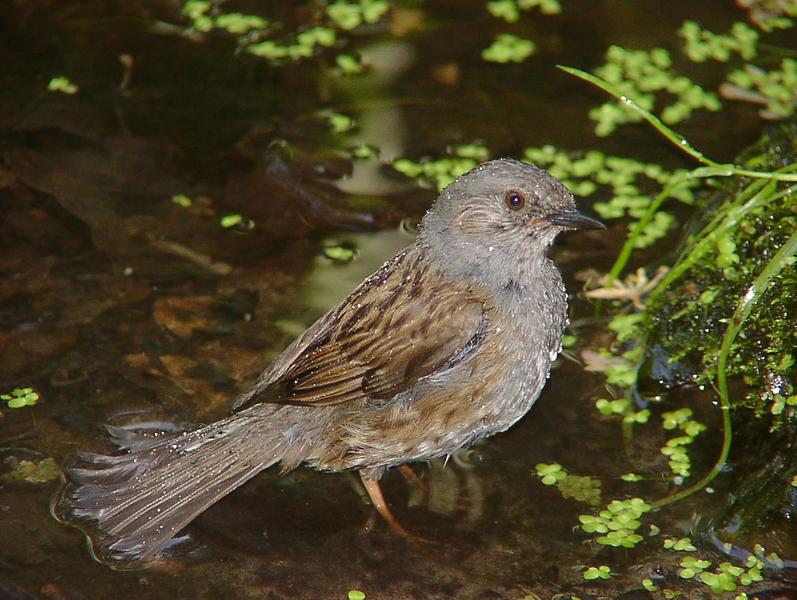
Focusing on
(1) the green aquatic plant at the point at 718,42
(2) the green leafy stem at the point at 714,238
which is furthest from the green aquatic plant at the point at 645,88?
(2) the green leafy stem at the point at 714,238

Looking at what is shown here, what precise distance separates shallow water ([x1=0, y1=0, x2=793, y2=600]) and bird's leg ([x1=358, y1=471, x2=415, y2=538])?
0.05 metres

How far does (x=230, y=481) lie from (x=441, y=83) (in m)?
3.99

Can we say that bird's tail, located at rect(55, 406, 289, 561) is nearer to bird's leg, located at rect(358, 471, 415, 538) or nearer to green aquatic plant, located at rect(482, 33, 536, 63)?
bird's leg, located at rect(358, 471, 415, 538)

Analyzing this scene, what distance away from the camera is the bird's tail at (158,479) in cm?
470

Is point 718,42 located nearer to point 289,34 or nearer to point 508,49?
point 508,49

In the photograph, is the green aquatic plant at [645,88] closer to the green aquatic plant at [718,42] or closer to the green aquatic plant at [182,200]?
the green aquatic plant at [718,42]

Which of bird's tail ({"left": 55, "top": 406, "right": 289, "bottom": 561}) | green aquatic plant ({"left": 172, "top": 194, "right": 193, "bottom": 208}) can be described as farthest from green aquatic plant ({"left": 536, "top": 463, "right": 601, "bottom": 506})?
green aquatic plant ({"left": 172, "top": 194, "right": 193, "bottom": 208})

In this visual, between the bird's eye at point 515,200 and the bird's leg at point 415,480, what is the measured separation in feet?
4.52

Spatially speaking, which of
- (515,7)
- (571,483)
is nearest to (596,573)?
(571,483)

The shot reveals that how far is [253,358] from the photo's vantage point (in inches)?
228

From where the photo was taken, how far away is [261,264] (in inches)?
252

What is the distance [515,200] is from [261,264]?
1867mm

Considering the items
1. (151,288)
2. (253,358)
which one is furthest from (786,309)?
(151,288)

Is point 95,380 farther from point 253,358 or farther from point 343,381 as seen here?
point 343,381
